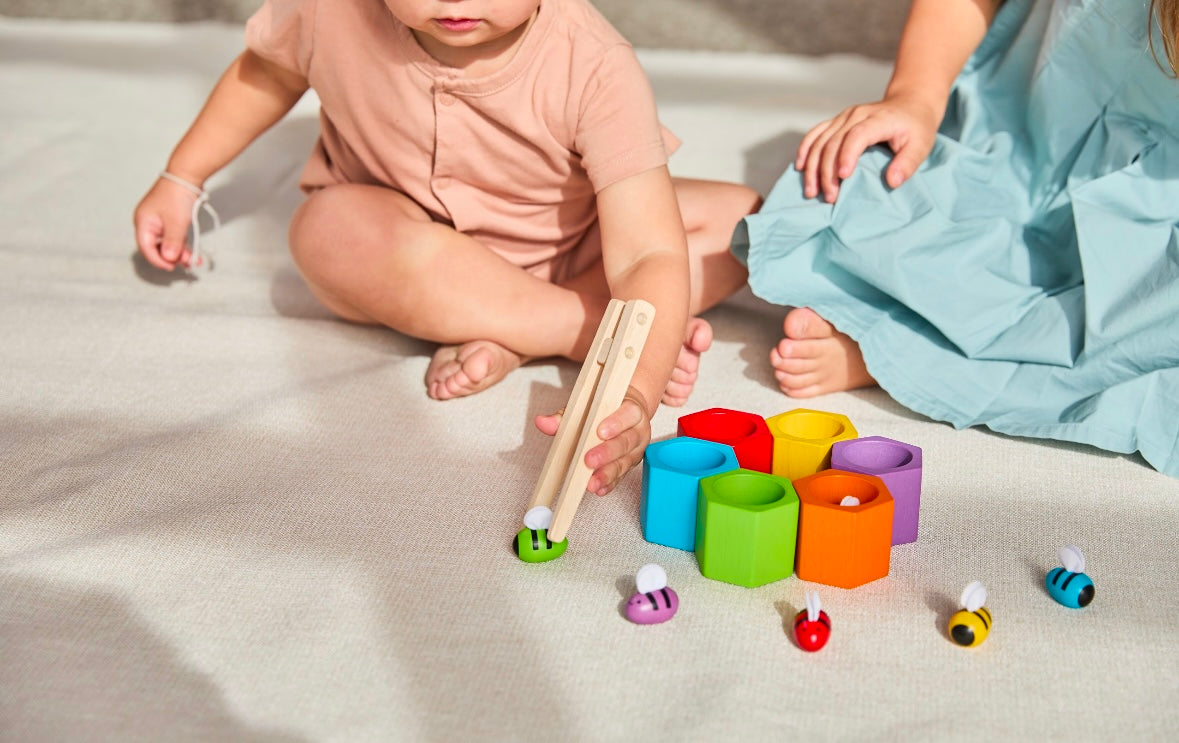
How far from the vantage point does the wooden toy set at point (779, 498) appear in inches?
27.4

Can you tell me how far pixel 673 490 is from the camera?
737mm

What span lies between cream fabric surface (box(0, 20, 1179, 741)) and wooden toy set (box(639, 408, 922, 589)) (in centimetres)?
2

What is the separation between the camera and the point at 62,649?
642mm

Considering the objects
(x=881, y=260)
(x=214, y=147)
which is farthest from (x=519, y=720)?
(x=214, y=147)

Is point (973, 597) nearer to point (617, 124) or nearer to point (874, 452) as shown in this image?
point (874, 452)

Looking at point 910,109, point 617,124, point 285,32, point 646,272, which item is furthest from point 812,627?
point 285,32

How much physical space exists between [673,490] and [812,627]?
129 mm

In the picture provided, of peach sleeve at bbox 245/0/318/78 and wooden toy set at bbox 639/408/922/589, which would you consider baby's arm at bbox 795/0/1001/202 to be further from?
peach sleeve at bbox 245/0/318/78

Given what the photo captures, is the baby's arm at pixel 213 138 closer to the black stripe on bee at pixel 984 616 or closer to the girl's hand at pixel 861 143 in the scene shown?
the girl's hand at pixel 861 143

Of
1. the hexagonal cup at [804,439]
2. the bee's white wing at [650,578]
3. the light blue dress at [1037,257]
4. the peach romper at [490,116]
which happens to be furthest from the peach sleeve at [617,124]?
the bee's white wing at [650,578]

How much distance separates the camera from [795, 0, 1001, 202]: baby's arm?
98cm

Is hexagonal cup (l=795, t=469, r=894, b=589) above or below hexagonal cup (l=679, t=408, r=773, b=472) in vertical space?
above

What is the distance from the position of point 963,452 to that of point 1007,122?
343 millimetres

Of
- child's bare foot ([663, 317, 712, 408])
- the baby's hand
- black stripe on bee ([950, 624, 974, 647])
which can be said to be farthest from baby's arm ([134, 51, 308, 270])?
black stripe on bee ([950, 624, 974, 647])
